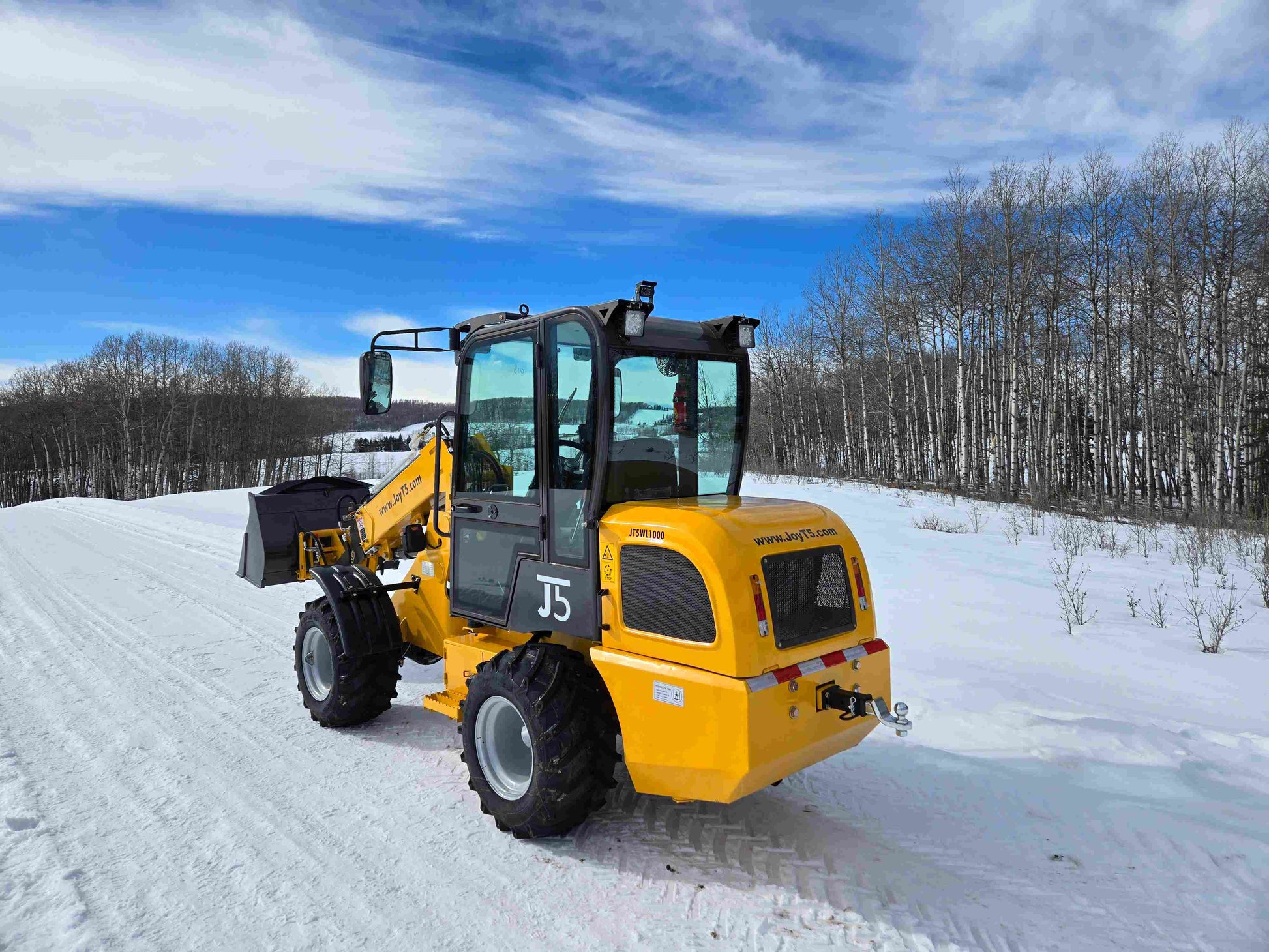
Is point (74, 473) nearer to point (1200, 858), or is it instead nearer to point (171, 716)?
point (171, 716)

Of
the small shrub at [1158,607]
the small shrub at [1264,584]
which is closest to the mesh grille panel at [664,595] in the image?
the small shrub at [1158,607]

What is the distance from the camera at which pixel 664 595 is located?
3473mm

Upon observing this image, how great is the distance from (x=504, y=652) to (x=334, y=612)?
1.68 meters

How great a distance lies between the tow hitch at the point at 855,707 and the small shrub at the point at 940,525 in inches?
465

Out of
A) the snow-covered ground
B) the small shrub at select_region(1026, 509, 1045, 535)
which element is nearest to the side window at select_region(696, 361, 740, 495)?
the snow-covered ground

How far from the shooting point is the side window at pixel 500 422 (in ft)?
13.7

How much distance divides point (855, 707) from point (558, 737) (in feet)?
4.48

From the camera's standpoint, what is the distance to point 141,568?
38.1 feet

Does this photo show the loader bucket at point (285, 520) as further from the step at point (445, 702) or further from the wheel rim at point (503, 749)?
the wheel rim at point (503, 749)

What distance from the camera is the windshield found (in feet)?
12.8

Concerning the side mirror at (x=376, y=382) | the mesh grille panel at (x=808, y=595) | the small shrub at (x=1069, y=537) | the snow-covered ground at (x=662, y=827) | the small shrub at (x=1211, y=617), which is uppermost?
the side mirror at (x=376, y=382)

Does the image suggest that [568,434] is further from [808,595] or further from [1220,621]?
[1220,621]

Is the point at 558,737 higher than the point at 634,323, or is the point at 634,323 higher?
the point at 634,323

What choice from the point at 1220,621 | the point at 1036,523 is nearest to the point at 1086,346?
the point at 1036,523
